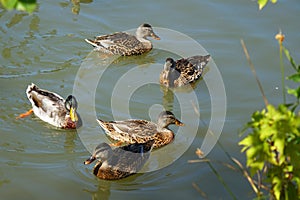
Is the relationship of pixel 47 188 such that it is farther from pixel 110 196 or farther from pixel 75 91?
pixel 75 91

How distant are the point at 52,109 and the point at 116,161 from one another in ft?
4.57

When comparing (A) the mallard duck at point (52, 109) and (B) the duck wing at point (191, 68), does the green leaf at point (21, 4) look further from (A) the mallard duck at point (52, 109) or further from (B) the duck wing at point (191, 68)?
(B) the duck wing at point (191, 68)

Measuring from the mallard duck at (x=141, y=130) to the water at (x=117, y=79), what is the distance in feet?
0.49

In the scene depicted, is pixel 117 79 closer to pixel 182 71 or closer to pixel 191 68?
pixel 182 71

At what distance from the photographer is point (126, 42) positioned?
9.01m

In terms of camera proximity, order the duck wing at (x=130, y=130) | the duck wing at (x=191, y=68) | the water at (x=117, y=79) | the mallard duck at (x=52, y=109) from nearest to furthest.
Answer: the water at (x=117, y=79), the duck wing at (x=130, y=130), the mallard duck at (x=52, y=109), the duck wing at (x=191, y=68)

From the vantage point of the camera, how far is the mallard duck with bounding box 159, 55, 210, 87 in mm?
8188

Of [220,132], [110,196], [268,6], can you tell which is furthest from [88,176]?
[268,6]

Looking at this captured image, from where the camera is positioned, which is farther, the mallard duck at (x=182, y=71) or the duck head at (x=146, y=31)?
the duck head at (x=146, y=31)

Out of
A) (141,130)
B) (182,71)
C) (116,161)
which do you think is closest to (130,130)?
(141,130)

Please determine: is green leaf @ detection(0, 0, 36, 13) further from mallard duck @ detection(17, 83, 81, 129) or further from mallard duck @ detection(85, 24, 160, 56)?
mallard duck @ detection(85, 24, 160, 56)

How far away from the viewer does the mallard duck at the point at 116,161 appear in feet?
19.9

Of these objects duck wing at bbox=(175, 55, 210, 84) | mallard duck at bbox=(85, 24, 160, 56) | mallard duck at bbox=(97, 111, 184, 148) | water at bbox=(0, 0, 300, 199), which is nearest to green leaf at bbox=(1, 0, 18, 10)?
water at bbox=(0, 0, 300, 199)

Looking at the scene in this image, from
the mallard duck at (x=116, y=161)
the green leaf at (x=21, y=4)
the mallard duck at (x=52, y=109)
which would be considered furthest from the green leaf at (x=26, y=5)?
the mallard duck at (x=52, y=109)
